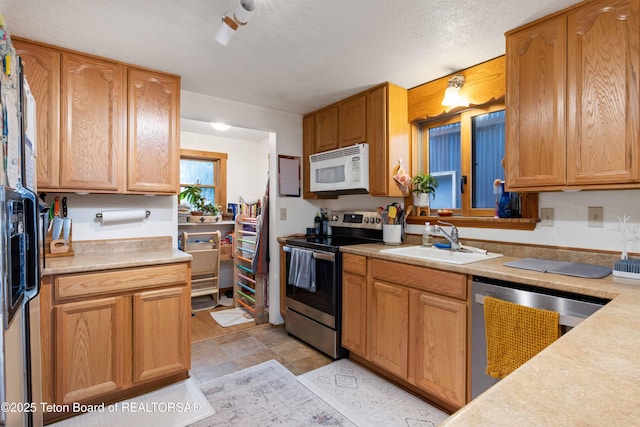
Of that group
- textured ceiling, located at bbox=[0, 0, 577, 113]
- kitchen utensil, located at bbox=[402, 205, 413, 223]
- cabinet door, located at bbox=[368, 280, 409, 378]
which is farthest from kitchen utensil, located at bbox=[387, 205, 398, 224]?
textured ceiling, located at bbox=[0, 0, 577, 113]

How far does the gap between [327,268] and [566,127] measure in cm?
174

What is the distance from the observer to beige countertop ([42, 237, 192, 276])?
1.82 metres

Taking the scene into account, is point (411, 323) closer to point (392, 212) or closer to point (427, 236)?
point (427, 236)

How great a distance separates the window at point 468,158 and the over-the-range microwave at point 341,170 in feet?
1.92

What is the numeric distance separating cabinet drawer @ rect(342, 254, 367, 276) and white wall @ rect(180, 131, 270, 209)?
2.43 metres

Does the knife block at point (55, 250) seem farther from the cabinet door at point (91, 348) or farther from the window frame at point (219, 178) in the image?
the window frame at point (219, 178)

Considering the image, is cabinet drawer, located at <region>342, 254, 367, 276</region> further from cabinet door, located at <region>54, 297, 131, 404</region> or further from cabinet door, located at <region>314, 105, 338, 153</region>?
cabinet door, located at <region>54, 297, 131, 404</region>

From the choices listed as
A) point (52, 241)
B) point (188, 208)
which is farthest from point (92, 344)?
point (188, 208)

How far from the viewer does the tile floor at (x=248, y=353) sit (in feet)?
7.82

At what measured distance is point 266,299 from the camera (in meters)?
3.34

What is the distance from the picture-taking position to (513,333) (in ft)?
4.83

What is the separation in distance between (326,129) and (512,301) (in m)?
2.17

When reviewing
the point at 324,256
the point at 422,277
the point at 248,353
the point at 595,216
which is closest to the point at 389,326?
the point at 422,277

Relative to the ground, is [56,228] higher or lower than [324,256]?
higher
